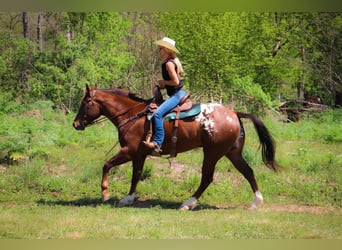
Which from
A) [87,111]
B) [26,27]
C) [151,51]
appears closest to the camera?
[87,111]

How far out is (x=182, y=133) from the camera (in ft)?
22.9

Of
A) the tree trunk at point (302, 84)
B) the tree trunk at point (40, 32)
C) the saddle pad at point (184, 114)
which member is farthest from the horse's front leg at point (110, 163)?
the tree trunk at point (302, 84)

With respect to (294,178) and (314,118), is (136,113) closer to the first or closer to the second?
(294,178)

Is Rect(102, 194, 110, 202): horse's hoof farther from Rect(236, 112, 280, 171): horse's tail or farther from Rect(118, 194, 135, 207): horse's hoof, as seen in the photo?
Rect(236, 112, 280, 171): horse's tail

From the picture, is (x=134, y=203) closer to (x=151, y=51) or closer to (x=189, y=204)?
(x=189, y=204)

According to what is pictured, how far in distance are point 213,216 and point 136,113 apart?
70.4 inches

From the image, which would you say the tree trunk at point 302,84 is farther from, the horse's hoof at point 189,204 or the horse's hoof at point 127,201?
the horse's hoof at point 127,201

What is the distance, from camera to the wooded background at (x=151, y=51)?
358 inches

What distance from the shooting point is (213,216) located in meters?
6.58

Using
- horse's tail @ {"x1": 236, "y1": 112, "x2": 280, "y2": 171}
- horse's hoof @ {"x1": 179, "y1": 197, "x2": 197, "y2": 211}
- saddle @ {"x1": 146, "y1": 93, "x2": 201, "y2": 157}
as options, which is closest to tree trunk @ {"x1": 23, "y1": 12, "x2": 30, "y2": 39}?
saddle @ {"x1": 146, "y1": 93, "x2": 201, "y2": 157}

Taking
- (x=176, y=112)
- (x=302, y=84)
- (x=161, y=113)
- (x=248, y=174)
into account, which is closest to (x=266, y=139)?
(x=248, y=174)

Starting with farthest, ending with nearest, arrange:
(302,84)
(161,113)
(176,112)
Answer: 1. (302,84)
2. (176,112)
3. (161,113)

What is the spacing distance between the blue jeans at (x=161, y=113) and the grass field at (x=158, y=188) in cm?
97

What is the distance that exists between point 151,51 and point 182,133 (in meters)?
3.19
